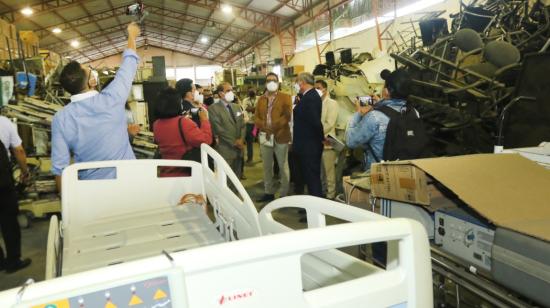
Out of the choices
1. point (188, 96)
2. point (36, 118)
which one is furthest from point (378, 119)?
point (36, 118)

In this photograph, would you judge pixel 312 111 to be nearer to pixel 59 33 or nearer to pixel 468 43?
pixel 468 43

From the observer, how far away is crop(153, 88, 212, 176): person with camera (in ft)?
10.3

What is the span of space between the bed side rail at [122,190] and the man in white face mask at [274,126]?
7.69ft

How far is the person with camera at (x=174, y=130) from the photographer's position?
123 inches

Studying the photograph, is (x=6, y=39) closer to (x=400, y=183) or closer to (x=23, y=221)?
(x=23, y=221)

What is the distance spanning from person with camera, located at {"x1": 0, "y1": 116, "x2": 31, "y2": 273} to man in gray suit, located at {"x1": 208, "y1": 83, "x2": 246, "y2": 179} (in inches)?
86.6

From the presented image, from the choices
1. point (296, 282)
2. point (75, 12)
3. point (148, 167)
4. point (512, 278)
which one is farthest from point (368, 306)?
point (75, 12)

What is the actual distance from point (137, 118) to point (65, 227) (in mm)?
5413

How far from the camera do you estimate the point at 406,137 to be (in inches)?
105

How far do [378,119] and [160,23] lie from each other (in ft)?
66.5

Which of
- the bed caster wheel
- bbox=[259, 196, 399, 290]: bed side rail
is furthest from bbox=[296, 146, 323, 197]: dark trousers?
the bed caster wheel

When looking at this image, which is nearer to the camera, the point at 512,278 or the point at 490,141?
the point at 512,278

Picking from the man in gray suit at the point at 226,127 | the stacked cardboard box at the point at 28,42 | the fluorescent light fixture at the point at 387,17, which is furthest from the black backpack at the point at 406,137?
the stacked cardboard box at the point at 28,42

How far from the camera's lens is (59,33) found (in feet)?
56.3
